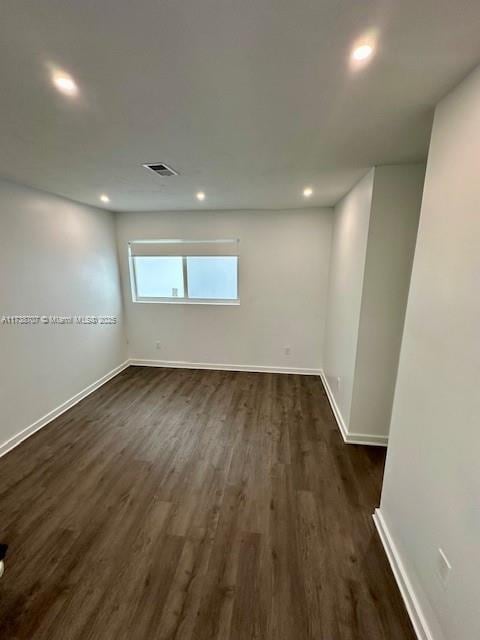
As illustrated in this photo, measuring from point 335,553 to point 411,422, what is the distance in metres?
0.93

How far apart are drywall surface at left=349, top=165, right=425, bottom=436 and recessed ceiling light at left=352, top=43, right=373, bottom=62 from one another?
1309 millimetres

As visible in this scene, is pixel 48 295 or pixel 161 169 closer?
pixel 161 169

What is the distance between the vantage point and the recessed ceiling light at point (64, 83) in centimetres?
105

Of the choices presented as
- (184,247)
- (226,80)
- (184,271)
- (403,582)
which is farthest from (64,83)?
(184,271)

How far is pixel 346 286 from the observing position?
286cm

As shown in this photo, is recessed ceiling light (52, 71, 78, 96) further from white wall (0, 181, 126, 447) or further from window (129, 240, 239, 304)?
window (129, 240, 239, 304)

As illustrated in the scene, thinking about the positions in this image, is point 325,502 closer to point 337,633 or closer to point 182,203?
point 337,633

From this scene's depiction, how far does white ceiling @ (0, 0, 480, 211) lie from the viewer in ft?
2.62

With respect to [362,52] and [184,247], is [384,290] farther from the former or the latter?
[184,247]

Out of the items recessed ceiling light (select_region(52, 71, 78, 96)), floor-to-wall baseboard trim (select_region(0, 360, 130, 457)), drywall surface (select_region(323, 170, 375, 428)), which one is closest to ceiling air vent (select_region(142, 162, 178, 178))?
recessed ceiling light (select_region(52, 71, 78, 96))

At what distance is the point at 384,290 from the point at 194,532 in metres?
2.27

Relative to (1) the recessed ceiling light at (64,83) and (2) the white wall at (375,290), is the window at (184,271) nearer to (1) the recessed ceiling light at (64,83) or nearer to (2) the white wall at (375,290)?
(2) the white wall at (375,290)

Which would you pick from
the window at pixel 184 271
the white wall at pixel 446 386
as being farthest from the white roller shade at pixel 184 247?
the white wall at pixel 446 386

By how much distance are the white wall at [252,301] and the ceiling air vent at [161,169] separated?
1.68 meters
